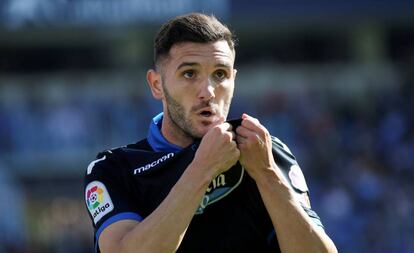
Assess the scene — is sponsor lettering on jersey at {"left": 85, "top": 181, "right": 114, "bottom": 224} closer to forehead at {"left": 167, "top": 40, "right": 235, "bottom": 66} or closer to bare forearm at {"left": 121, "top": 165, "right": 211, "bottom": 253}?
bare forearm at {"left": 121, "top": 165, "right": 211, "bottom": 253}

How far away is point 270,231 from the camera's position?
12.8 feet

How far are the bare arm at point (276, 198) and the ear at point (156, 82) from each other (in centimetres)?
60

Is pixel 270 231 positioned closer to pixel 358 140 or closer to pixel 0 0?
pixel 358 140

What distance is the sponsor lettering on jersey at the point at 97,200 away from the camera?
12.9 feet

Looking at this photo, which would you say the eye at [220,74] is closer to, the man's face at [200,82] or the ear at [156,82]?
the man's face at [200,82]

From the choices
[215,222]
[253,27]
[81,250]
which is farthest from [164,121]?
[253,27]

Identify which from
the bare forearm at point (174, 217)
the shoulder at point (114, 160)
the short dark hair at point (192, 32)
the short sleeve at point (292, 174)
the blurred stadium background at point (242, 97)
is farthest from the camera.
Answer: the blurred stadium background at point (242, 97)

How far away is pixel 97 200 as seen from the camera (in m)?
3.99

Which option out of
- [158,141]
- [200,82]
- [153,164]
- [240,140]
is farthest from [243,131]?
[158,141]

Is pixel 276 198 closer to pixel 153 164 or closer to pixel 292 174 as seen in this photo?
pixel 292 174

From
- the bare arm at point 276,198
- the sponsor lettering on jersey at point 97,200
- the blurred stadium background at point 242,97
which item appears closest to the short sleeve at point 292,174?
the bare arm at point 276,198

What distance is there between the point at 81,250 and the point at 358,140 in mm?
5138

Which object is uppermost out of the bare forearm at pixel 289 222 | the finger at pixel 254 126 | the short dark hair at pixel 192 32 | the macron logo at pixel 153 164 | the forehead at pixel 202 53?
the short dark hair at pixel 192 32

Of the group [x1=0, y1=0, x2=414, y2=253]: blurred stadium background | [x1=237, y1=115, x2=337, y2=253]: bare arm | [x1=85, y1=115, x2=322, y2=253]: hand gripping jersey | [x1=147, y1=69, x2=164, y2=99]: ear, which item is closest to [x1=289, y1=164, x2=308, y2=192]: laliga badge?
[x1=85, y1=115, x2=322, y2=253]: hand gripping jersey
